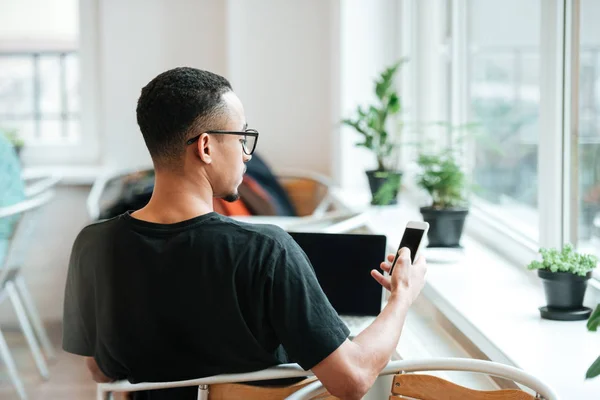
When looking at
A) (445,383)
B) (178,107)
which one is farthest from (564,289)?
(178,107)

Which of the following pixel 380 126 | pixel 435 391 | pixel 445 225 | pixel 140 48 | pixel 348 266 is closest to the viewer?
pixel 435 391

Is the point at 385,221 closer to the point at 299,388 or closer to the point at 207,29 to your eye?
the point at 299,388

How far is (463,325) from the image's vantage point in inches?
62.2

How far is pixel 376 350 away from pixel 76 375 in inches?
94.5

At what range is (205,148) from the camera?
1.19m

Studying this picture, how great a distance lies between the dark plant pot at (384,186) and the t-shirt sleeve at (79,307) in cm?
152

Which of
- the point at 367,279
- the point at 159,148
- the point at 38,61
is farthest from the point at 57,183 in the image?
the point at 159,148

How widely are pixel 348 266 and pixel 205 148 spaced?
0.54m

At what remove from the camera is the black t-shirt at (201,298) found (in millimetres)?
1109

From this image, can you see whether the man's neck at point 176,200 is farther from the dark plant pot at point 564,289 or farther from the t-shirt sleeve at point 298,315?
the dark plant pot at point 564,289

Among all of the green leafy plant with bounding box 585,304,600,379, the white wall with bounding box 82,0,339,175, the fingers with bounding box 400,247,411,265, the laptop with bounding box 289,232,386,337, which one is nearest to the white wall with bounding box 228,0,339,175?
the white wall with bounding box 82,0,339,175

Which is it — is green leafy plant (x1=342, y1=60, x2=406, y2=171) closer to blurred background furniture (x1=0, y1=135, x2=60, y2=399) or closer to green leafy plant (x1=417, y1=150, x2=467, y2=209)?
green leafy plant (x1=417, y1=150, x2=467, y2=209)

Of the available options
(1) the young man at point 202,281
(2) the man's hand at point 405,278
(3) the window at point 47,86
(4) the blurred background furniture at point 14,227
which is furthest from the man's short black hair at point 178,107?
(3) the window at point 47,86

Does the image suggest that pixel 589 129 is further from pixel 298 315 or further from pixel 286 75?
pixel 286 75
